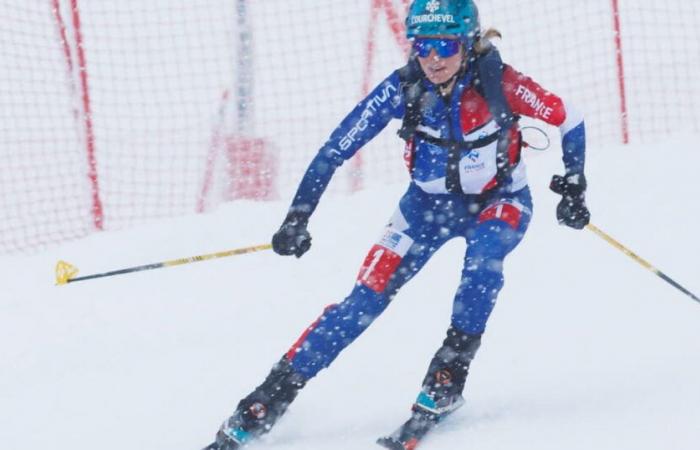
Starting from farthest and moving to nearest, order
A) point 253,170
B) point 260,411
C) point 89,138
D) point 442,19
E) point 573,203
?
point 253,170
point 89,138
point 573,203
point 260,411
point 442,19

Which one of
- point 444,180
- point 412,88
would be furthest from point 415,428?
point 412,88

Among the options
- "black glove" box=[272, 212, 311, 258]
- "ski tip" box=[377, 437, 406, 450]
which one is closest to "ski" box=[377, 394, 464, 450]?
"ski tip" box=[377, 437, 406, 450]

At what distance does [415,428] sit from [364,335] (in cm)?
184

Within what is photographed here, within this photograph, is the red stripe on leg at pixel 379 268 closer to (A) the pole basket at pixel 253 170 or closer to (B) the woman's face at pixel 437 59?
(B) the woman's face at pixel 437 59

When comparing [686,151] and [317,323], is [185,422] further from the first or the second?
[686,151]

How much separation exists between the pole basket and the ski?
15.9 feet

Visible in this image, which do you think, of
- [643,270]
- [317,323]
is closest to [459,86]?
[317,323]

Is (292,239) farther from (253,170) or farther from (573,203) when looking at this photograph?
(253,170)

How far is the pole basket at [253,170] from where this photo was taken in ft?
29.8

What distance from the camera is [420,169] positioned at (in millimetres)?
4707

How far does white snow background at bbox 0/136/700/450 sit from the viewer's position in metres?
4.77

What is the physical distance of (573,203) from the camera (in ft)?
15.0

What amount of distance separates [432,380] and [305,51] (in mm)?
6184

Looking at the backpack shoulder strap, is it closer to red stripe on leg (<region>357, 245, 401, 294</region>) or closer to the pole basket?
red stripe on leg (<region>357, 245, 401, 294</region>)
